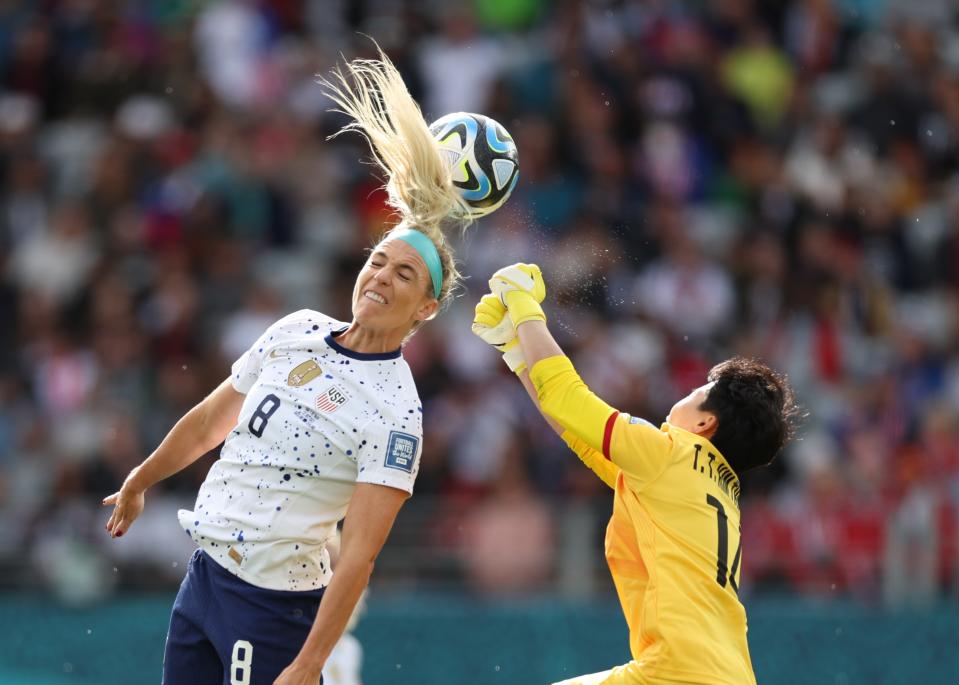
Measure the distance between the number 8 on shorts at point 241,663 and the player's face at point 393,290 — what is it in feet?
3.52

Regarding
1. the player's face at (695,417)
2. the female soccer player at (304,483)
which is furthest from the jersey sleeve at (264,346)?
the player's face at (695,417)

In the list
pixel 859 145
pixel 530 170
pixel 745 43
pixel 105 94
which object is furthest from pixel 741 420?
pixel 105 94

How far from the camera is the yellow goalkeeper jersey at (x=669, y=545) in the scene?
511 centimetres

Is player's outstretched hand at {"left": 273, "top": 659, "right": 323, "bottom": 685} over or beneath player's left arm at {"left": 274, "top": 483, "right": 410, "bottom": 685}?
beneath

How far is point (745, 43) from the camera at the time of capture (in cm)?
1257

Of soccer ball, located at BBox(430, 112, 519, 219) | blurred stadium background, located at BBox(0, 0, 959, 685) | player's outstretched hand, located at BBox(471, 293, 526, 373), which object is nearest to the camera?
player's outstretched hand, located at BBox(471, 293, 526, 373)

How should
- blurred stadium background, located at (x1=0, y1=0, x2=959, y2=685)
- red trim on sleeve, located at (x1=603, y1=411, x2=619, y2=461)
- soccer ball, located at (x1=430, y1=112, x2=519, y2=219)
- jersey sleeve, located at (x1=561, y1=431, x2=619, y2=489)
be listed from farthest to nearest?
blurred stadium background, located at (x1=0, y1=0, x2=959, y2=685)
soccer ball, located at (x1=430, y1=112, x2=519, y2=219)
jersey sleeve, located at (x1=561, y1=431, x2=619, y2=489)
red trim on sleeve, located at (x1=603, y1=411, x2=619, y2=461)

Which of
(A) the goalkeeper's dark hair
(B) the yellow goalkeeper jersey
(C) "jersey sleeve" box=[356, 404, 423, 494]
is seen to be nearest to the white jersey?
(C) "jersey sleeve" box=[356, 404, 423, 494]

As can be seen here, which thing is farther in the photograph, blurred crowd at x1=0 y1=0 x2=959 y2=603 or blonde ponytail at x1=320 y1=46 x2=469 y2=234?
blurred crowd at x1=0 y1=0 x2=959 y2=603

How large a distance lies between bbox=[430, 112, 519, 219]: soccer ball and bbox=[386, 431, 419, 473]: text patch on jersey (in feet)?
3.47

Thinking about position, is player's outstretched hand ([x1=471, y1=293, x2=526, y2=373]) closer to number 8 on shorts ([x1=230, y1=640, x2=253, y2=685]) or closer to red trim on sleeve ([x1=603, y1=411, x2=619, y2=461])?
red trim on sleeve ([x1=603, y1=411, x2=619, y2=461])

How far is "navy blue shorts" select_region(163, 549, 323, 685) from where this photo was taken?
16.4 feet

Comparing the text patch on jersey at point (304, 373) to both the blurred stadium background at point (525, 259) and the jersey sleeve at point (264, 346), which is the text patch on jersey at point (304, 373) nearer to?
the jersey sleeve at point (264, 346)

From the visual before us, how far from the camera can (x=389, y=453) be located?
4953 millimetres
